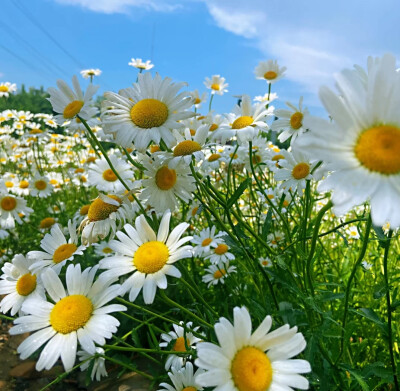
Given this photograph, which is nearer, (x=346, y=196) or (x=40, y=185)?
(x=346, y=196)

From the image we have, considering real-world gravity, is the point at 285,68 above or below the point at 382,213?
above

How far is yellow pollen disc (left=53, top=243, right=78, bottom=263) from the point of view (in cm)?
166

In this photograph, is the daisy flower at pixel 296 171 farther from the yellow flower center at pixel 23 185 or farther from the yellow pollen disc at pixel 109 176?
the yellow flower center at pixel 23 185

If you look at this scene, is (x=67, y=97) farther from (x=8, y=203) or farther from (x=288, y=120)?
(x=8, y=203)

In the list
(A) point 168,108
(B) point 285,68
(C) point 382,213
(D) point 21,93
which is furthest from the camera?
(D) point 21,93

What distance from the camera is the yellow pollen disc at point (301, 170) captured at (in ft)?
6.54

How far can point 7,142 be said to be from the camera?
6379 millimetres

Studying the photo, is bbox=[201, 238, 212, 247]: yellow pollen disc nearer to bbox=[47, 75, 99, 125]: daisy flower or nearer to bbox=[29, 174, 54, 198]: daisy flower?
bbox=[47, 75, 99, 125]: daisy flower

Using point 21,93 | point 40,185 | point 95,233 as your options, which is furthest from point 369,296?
point 21,93

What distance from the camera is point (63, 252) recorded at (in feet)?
5.49

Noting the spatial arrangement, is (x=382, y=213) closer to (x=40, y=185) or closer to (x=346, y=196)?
(x=346, y=196)

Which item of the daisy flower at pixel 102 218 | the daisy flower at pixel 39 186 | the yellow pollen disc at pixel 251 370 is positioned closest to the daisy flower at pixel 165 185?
the daisy flower at pixel 102 218

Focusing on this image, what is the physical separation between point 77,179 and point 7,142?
2.01 m

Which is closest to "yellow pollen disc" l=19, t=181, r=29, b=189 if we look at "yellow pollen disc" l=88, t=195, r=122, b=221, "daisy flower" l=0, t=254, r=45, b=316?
"daisy flower" l=0, t=254, r=45, b=316
